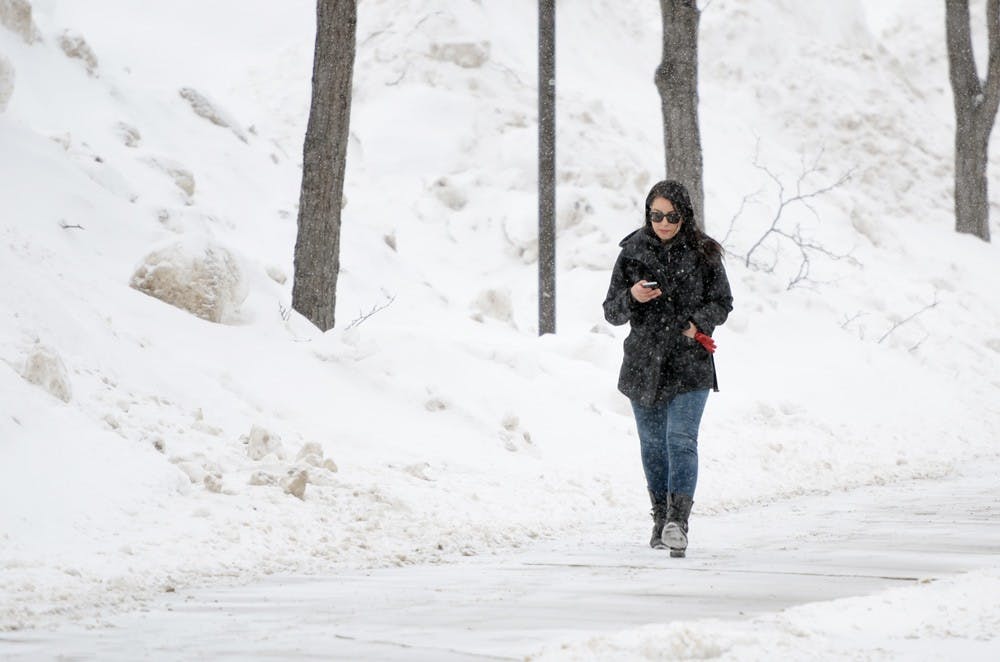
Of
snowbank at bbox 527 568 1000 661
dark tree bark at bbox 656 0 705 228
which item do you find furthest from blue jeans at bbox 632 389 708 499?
dark tree bark at bbox 656 0 705 228

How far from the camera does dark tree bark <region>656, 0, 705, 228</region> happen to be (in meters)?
13.5

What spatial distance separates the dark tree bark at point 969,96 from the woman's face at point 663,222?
17.7 m

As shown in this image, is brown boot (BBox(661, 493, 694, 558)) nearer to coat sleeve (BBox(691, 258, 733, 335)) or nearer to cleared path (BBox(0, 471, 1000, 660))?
cleared path (BBox(0, 471, 1000, 660))

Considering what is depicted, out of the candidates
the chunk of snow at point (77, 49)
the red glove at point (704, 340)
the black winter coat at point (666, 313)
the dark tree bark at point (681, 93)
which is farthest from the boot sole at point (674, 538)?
the chunk of snow at point (77, 49)

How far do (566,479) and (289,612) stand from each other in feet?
13.9

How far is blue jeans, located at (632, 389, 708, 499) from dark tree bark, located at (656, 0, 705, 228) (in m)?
7.36

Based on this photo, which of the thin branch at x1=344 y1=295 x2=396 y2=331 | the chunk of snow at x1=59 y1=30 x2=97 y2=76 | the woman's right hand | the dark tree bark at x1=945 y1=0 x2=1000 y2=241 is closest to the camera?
the woman's right hand

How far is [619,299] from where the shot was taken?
6.37 metres

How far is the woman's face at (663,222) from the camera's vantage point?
6.25 metres

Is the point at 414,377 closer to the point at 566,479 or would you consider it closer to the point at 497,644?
the point at 566,479

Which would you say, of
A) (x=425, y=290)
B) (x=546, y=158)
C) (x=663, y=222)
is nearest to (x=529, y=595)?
(x=663, y=222)

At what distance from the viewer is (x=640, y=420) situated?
6438mm

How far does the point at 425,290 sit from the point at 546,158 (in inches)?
86.0

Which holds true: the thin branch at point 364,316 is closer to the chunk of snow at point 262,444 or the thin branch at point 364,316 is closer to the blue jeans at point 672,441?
the chunk of snow at point 262,444
